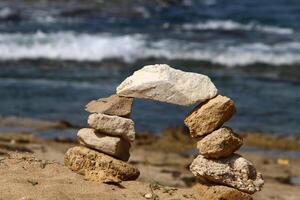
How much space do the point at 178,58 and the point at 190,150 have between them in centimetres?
870

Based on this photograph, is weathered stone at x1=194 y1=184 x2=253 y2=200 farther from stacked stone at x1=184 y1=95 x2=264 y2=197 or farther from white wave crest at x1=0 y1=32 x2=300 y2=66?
white wave crest at x1=0 y1=32 x2=300 y2=66

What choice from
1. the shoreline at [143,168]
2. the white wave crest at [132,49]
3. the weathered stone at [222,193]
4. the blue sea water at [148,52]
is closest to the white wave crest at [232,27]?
the blue sea water at [148,52]

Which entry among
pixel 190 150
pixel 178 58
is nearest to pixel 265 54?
pixel 178 58

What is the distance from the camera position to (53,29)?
929 inches

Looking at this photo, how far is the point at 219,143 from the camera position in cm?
598

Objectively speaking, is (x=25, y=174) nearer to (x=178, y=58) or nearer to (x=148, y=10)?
(x=178, y=58)

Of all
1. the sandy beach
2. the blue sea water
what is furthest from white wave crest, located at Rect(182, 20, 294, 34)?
the sandy beach

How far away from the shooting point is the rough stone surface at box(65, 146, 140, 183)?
6.32 meters

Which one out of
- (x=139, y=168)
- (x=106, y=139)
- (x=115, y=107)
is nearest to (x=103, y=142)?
(x=106, y=139)

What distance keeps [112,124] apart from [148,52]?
44.0 feet

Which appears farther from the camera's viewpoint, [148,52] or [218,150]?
[148,52]

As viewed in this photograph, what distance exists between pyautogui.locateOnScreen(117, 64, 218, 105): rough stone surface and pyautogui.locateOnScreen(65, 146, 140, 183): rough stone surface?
0.62 metres

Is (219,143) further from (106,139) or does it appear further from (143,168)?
(143,168)

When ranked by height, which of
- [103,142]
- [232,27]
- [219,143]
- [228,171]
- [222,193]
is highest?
[219,143]
